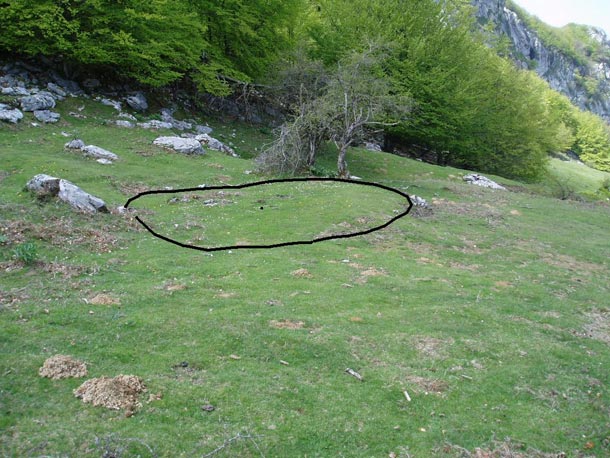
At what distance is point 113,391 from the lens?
6.31 metres

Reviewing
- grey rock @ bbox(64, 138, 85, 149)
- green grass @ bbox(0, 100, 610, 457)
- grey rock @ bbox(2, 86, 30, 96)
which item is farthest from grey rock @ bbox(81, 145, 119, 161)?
grey rock @ bbox(2, 86, 30, 96)

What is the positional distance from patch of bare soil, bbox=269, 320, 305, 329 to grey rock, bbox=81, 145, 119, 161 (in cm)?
1750

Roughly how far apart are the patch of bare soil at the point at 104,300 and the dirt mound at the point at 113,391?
314cm

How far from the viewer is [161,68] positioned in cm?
3497

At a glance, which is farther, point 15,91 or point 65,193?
point 15,91

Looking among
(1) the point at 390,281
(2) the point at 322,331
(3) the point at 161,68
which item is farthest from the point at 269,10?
(2) the point at 322,331

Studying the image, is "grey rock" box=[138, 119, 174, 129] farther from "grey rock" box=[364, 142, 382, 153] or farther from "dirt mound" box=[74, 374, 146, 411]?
"dirt mound" box=[74, 374, 146, 411]

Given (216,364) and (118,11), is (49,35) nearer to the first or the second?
(118,11)

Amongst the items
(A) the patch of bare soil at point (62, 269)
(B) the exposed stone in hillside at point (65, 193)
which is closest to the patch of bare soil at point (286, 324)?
(A) the patch of bare soil at point (62, 269)

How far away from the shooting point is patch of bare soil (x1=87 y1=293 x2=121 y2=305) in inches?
371

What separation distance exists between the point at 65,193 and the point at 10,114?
544 inches

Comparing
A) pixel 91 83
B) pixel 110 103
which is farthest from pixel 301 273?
pixel 91 83

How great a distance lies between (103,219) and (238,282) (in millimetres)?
5929

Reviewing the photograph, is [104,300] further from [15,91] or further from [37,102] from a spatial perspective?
[15,91]
